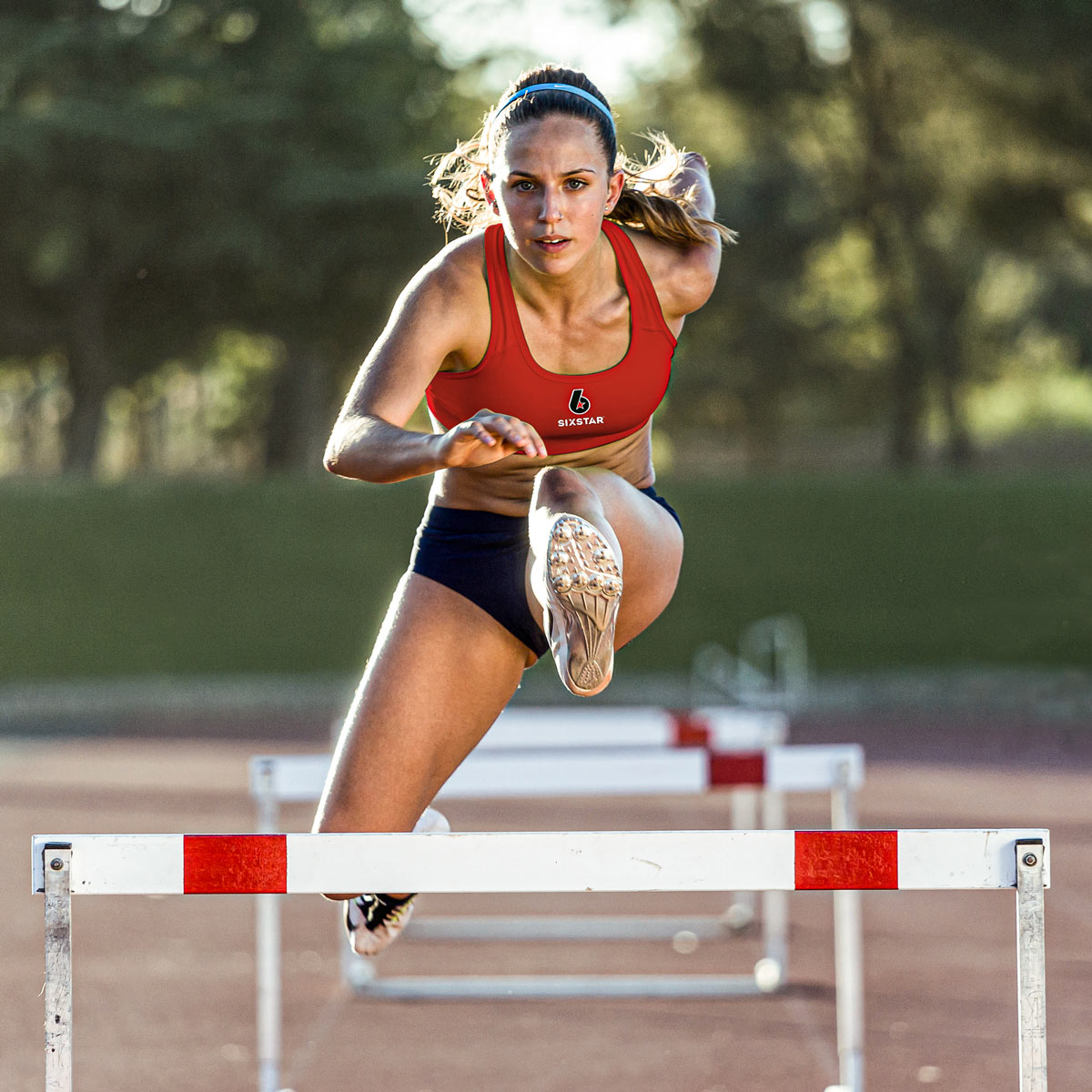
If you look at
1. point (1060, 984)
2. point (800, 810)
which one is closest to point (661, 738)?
point (1060, 984)

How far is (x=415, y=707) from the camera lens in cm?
320

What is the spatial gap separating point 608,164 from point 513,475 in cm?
65

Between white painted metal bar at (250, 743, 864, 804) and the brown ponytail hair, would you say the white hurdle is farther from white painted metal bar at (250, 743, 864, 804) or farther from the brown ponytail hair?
white painted metal bar at (250, 743, 864, 804)

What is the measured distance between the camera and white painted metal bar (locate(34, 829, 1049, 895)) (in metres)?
2.31

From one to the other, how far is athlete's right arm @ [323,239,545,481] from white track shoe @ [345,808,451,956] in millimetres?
916

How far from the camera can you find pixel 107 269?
19.2 meters

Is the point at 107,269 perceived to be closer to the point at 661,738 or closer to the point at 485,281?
the point at 661,738

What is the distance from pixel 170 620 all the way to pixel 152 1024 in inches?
448

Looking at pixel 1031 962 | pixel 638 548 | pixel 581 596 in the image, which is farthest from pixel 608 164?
pixel 1031 962

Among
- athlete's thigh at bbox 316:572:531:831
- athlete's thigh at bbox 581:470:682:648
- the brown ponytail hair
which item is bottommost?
athlete's thigh at bbox 316:572:531:831

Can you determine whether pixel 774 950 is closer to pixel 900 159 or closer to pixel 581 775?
pixel 581 775

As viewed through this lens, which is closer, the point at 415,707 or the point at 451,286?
the point at 451,286

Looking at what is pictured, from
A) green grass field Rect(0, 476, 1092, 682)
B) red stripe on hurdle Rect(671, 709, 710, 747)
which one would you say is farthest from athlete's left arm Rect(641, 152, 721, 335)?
green grass field Rect(0, 476, 1092, 682)

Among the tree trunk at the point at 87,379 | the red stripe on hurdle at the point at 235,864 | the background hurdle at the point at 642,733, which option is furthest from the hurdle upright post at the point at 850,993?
the tree trunk at the point at 87,379
